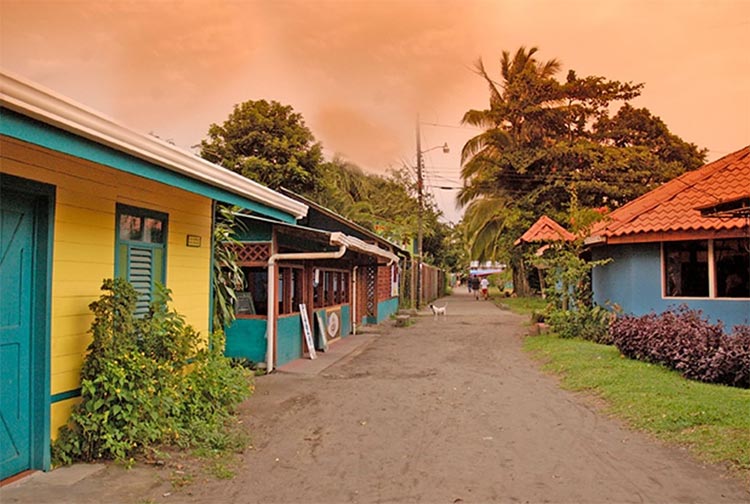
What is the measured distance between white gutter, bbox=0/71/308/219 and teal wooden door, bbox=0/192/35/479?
0.99 m

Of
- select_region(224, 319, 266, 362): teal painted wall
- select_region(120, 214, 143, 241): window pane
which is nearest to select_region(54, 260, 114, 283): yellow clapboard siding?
select_region(120, 214, 143, 241): window pane

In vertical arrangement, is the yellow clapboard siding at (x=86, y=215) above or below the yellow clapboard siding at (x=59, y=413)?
above

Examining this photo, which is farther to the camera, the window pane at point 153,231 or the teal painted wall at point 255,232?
the teal painted wall at point 255,232

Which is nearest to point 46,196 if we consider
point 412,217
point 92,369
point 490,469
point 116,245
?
point 116,245

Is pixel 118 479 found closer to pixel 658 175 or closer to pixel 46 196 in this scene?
pixel 46 196

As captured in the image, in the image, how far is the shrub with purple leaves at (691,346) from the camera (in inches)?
304

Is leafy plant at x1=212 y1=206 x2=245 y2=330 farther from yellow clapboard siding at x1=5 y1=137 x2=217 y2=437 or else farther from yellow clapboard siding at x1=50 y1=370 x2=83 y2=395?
yellow clapboard siding at x1=50 y1=370 x2=83 y2=395

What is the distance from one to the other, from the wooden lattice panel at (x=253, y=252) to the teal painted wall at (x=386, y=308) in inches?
411

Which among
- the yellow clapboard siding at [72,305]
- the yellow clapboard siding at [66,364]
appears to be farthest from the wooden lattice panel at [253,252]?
the yellow clapboard siding at [66,364]

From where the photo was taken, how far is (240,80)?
21.7ft

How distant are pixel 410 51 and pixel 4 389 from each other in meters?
4.85

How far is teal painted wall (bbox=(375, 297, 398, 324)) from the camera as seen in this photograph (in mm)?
20859

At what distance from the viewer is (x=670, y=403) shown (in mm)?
6723

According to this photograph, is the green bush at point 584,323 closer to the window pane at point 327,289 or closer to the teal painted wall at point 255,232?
the window pane at point 327,289
